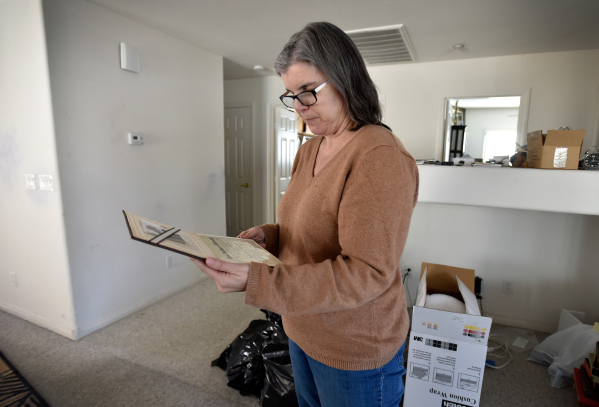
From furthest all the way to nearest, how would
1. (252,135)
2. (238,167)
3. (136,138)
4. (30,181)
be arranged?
(238,167), (252,135), (136,138), (30,181)

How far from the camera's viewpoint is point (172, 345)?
7.44ft

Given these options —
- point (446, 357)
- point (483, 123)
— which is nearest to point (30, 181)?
point (446, 357)

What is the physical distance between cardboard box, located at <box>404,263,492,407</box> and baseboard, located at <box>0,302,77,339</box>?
219 cm

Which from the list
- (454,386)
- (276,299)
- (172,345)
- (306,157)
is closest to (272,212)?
(172,345)

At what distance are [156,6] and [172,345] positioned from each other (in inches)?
89.0

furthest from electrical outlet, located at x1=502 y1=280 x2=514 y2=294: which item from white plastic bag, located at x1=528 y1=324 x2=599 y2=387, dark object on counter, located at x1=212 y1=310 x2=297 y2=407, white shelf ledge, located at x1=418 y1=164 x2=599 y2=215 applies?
dark object on counter, located at x1=212 y1=310 x2=297 y2=407

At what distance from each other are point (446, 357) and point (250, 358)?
3.27 ft

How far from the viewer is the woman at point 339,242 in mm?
596

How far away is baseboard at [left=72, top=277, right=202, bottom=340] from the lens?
2314 mm

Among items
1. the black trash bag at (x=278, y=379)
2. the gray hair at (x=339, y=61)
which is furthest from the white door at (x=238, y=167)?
the gray hair at (x=339, y=61)

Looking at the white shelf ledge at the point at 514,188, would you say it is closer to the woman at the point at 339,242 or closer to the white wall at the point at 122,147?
the woman at the point at 339,242

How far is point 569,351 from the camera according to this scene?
206 centimetres

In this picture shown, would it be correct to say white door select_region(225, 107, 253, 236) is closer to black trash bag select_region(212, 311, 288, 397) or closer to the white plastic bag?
black trash bag select_region(212, 311, 288, 397)

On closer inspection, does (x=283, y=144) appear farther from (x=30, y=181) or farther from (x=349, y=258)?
(x=349, y=258)
